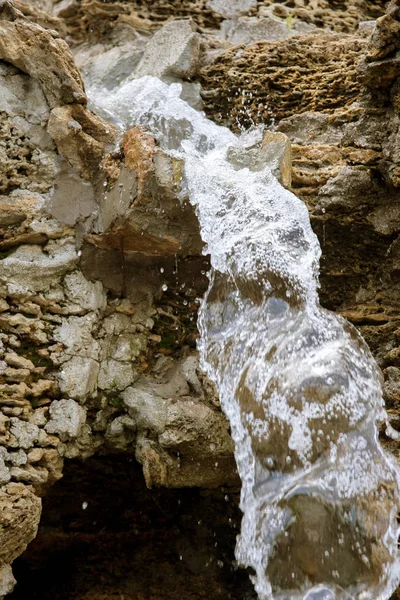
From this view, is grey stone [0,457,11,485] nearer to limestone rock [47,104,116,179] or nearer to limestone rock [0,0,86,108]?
limestone rock [47,104,116,179]

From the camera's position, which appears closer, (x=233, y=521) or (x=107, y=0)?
(x=233, y=521)

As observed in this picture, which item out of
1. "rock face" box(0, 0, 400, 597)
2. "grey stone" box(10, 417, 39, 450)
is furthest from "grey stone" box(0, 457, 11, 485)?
"grey stone" box(10, 417, 39, 450)

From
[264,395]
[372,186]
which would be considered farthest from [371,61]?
[264,395]

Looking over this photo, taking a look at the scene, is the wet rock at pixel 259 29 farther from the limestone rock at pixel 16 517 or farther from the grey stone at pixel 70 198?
the limestone rock at pixel 16 517

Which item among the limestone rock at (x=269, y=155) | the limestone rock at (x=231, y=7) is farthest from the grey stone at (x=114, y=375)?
Result: the limestone rock at (x=231, y=7)

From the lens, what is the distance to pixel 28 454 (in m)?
2.97

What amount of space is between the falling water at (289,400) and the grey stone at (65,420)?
648 millimetres

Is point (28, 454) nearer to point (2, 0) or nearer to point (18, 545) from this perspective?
point (18, 545)

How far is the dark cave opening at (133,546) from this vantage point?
397 centimetres

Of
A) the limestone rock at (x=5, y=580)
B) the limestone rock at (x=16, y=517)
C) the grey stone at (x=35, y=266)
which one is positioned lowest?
the limestone rock at (x=5, y=580)

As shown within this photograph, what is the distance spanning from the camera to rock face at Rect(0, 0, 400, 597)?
3.12 m

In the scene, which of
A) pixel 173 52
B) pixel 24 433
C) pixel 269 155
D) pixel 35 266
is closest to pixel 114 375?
pixel 24 433

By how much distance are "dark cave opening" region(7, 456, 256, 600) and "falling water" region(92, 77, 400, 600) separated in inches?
44.4

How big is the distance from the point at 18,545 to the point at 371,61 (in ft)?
9.39
